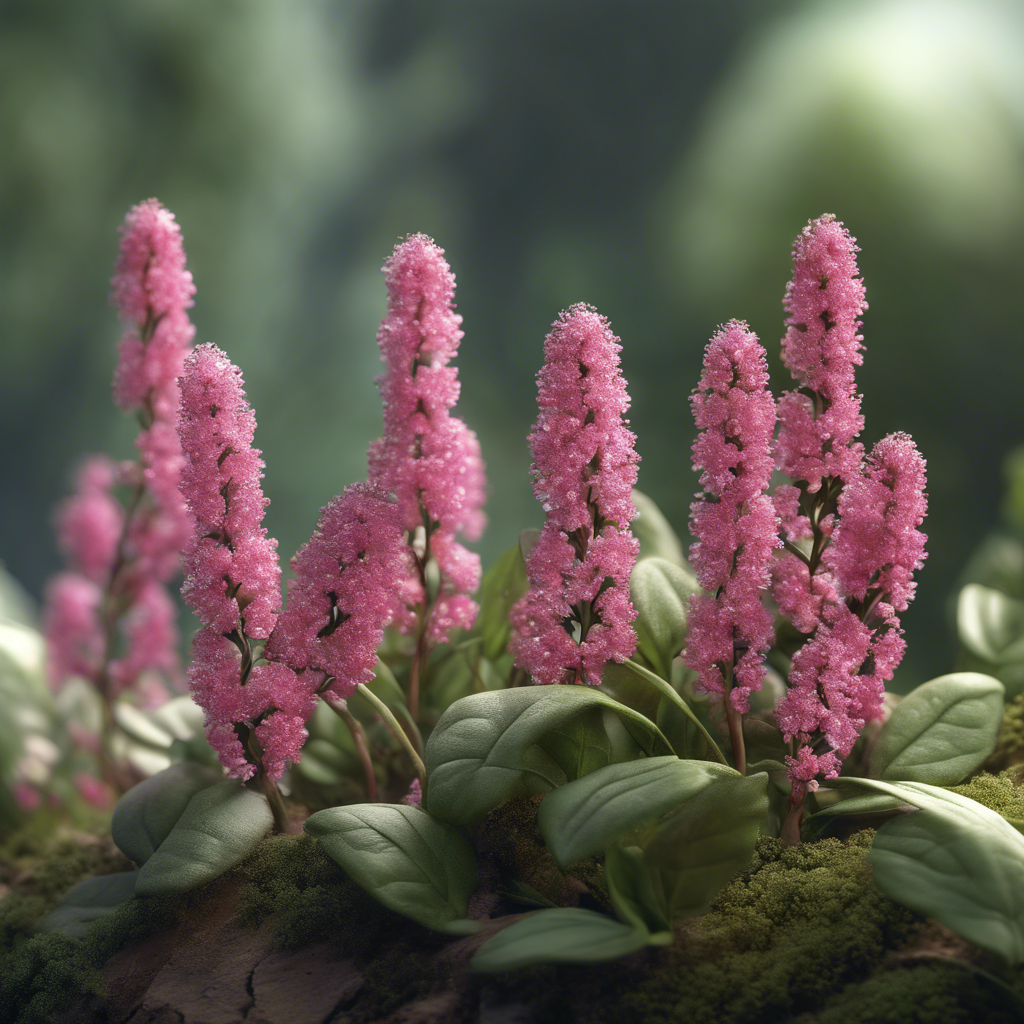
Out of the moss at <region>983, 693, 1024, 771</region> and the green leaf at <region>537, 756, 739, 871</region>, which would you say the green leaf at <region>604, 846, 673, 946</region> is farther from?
the moss at <region>983, 693, 1024, 771</region>

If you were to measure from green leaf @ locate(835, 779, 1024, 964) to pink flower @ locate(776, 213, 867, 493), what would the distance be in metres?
0.40

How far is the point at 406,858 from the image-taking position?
107 centimetres

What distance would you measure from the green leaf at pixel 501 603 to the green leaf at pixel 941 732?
610mm

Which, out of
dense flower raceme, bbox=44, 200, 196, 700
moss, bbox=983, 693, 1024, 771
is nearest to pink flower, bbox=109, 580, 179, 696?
dense flower raceme, bbox=44, 200, 196, 700

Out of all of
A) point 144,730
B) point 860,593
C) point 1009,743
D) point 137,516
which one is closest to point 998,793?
point 1009,743

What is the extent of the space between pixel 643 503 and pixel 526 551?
393 millimetres

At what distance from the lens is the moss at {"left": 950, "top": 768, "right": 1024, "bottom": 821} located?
122 centimetres

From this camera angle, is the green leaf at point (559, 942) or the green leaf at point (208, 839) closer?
the green leaf at point (559, 942)

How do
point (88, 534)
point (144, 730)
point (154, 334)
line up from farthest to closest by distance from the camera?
point (88, 534) < point (144, 730) < point (154, 334)

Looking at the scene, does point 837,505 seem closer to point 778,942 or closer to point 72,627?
point 778,942

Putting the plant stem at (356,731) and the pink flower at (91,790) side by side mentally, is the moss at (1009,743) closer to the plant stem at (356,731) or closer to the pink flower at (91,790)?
the plant stem at (356,731)

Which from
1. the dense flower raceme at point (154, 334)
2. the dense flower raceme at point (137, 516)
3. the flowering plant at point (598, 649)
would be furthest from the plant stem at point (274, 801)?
the dense flower raceme at point (154, 334)

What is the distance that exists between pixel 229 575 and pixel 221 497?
3.8 inches

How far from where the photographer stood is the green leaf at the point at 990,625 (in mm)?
1572
